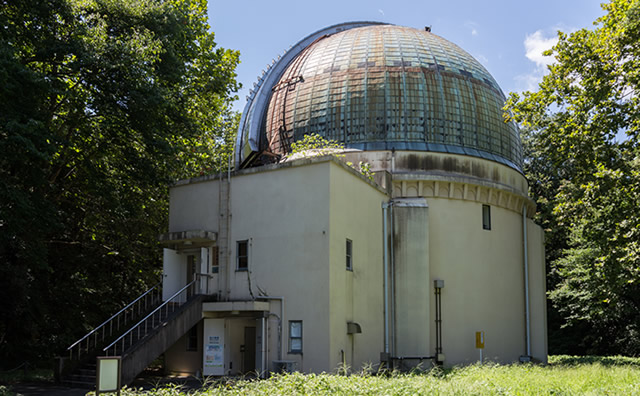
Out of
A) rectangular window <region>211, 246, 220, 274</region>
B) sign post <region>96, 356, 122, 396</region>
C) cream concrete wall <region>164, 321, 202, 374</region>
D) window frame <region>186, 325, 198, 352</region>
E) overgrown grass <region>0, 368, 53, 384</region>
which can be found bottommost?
overgrown grass <region>0, 368, 53, 384</region>

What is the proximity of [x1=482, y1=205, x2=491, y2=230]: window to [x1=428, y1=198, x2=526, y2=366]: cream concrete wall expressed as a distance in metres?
0.22

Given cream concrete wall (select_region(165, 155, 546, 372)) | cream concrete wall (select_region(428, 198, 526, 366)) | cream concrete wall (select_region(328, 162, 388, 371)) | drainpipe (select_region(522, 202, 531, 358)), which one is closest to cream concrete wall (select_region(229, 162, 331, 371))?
cream concrete wall (select_region(165, 155, 546, 372))

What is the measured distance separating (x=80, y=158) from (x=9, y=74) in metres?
6.57

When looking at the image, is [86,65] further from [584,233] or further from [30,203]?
[584,233]

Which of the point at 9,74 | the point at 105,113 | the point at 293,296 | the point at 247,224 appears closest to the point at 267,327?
the point at 293,296

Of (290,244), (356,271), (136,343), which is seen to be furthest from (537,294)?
(136,343)

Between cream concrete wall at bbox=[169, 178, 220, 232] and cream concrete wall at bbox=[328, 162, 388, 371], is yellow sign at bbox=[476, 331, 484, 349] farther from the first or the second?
cream concrete wall at bbox=[169, 178, 220, 232]

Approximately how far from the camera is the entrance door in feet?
75.0

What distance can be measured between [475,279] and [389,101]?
848 centimetres

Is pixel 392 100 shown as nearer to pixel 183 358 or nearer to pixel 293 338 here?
pixel 293 338

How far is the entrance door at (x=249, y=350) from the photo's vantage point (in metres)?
22.9

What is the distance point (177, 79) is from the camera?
2348 cm

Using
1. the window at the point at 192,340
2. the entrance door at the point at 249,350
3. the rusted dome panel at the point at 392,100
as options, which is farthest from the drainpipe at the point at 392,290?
the window at the point at 192,340

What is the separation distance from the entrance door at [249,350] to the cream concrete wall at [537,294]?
13.6m
